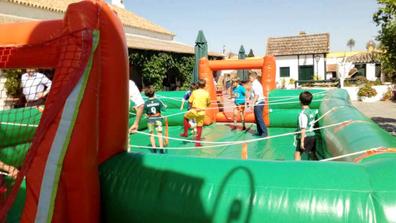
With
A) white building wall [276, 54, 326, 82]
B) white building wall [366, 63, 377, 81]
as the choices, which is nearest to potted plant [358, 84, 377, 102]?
white building wall [276, 54, 326, 82]

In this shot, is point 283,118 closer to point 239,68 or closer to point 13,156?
point 239,68

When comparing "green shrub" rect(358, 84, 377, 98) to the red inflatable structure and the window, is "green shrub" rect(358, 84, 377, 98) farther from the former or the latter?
the red inflatable structure

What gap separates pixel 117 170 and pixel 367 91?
1886cm

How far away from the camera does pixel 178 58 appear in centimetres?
2256

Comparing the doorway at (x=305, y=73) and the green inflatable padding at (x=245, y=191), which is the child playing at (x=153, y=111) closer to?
the green inflatable padding at (x=245, y=191)

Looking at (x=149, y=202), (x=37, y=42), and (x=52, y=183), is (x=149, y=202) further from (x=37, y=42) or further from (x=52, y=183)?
(x=37, y=42)

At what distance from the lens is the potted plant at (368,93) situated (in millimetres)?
19391

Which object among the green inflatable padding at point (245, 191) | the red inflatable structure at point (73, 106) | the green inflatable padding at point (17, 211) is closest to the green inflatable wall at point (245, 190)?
the green inflatable padding at point (245, 191)

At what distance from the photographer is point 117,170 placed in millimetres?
3006

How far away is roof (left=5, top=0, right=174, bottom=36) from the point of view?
18.1m

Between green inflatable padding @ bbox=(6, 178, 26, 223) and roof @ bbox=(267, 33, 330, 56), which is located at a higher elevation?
roof @ bbox=(267, 33, 330, 56)

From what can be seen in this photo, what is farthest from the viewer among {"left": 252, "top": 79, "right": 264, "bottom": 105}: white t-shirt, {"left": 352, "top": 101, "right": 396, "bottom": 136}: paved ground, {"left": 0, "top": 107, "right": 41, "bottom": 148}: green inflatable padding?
{"left": 352, "top": 101, "right": 396, "bottom": 136}: paved ground

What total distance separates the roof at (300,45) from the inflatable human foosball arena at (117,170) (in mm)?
27370

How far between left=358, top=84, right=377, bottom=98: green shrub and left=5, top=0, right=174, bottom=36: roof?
12522mm
